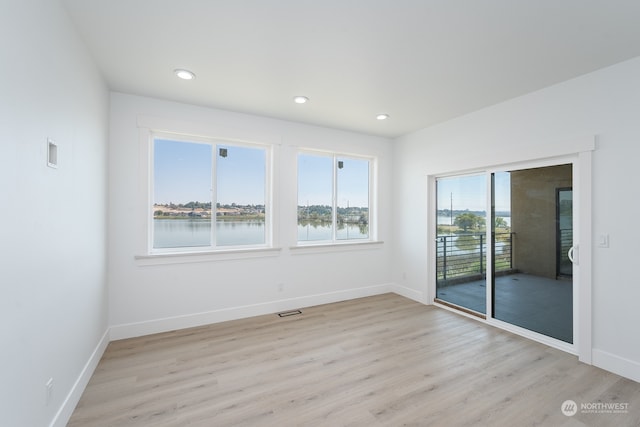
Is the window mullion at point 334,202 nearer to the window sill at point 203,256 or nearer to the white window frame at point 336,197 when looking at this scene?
the white window frame at point 336,197

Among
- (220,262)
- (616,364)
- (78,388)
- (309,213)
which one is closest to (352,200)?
(309,213)

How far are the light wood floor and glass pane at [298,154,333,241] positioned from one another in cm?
148

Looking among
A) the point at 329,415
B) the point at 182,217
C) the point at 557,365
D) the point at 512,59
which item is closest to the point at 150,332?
the point at 182,217

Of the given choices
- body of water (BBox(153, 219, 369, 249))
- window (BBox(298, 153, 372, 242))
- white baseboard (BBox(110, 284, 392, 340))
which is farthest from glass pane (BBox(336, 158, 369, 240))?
white baseboard (BBox(110, 284, 392, 340))

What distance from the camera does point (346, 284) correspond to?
452 centimetres

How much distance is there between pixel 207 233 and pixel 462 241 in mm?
3595

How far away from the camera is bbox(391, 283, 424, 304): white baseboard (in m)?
4.41

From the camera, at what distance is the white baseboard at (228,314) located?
3.13 meters

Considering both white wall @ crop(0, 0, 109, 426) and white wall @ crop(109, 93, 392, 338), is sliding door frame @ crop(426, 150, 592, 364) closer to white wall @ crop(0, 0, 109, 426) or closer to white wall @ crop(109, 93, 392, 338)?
white wall @ crop(109, 93, 392, 338)

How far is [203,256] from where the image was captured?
11.4 feet

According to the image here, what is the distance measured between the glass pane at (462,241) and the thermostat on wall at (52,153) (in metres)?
4.28

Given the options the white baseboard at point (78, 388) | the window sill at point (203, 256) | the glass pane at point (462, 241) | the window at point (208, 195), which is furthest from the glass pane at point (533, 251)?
the white baseboard at point (78, 388)

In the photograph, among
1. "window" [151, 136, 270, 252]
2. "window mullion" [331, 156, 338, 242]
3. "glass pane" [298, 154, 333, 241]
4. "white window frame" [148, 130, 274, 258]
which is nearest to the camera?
"white window frame" [148, 130, 274, 258]

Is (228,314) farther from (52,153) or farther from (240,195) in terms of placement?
(52,153)
